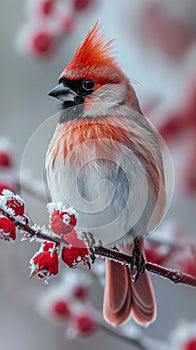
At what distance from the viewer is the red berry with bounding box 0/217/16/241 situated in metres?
0.48

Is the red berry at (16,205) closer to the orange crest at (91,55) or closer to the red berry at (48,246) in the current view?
the red berry at (48,246)

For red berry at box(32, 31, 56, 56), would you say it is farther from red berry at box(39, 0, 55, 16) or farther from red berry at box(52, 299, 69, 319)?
red berry at box(52, 299, 69, 319)

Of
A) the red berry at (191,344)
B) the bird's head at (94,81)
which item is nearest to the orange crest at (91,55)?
the bird's head at (94,81)

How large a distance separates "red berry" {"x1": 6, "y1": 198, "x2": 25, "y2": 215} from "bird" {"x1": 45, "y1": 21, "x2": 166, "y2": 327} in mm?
167

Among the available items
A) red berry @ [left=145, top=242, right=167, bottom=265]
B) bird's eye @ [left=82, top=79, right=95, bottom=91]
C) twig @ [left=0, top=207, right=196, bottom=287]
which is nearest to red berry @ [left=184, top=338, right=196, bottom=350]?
red berry @ [left=145, top=242, right=167, bottom=265]

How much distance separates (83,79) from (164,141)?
0.15 metres

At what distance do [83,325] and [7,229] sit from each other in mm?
465

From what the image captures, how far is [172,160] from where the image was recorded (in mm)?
766

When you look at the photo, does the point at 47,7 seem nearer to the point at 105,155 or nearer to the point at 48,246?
the point at 105,155

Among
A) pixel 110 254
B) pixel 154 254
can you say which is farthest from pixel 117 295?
pixel 110 254

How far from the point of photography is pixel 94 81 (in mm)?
638

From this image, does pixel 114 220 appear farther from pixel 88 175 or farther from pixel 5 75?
pixel 5 75

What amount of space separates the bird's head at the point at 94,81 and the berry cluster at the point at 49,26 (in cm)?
17

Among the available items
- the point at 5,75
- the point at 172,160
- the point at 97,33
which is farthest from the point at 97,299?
the point at 97,33
